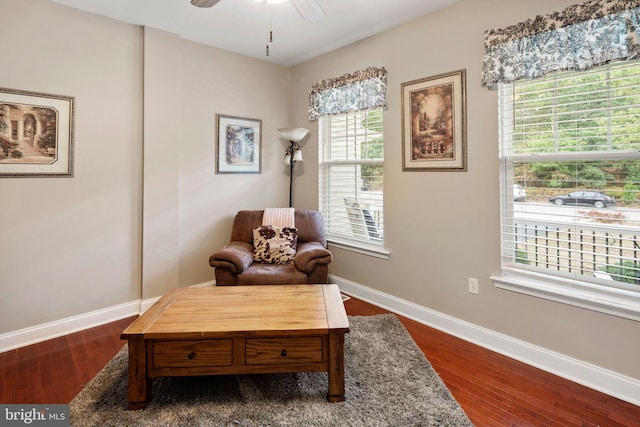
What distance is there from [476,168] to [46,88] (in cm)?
338

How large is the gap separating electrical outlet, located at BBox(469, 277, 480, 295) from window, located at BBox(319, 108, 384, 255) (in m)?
0.88

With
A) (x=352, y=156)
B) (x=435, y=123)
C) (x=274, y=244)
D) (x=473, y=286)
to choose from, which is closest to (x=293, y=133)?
(x=352, y=156)

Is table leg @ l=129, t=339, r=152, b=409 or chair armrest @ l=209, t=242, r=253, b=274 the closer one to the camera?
table leg @ l=129, t=339, r=152, b=409

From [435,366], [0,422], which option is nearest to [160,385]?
[0,422]

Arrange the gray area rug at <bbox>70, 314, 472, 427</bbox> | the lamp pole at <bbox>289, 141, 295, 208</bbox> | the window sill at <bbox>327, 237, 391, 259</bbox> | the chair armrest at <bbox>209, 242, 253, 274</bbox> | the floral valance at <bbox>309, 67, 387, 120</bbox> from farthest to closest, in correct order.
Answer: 1. the lamp pole at <bbox>289, 141, 295, 208</bbox>
2. the window sill at <bbox>327, 237, 391, 259</bbox>
3. the floral valance at <bbox>309, 67, 387, 120</bbox>
4. the chair armrest at <bbox>209, 242, 253, 274</bbox>
5. the gray area rug at <bbox>70, 314, 472, 427</bbox>

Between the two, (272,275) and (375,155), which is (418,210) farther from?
(272,275)

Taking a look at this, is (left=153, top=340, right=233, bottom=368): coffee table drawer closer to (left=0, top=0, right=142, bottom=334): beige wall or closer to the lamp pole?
(left=0, top=0, right=142, bottom=334): beige wall

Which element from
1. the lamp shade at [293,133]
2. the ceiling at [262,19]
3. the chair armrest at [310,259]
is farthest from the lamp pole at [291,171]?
the chair armrest at [310,259]

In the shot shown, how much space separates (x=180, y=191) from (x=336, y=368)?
2416mm

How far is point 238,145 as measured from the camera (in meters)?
3.80

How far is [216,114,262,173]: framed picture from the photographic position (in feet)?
12.0

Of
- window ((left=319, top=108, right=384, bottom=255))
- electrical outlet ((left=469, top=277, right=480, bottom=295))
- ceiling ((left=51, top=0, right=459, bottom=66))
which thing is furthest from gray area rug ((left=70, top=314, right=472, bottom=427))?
ceiling ((left=51, top=0, right=459, bottom=66))

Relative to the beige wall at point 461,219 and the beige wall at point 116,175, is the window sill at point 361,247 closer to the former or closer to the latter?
the beige wall at point 461,219

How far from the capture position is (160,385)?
196 centimetres
